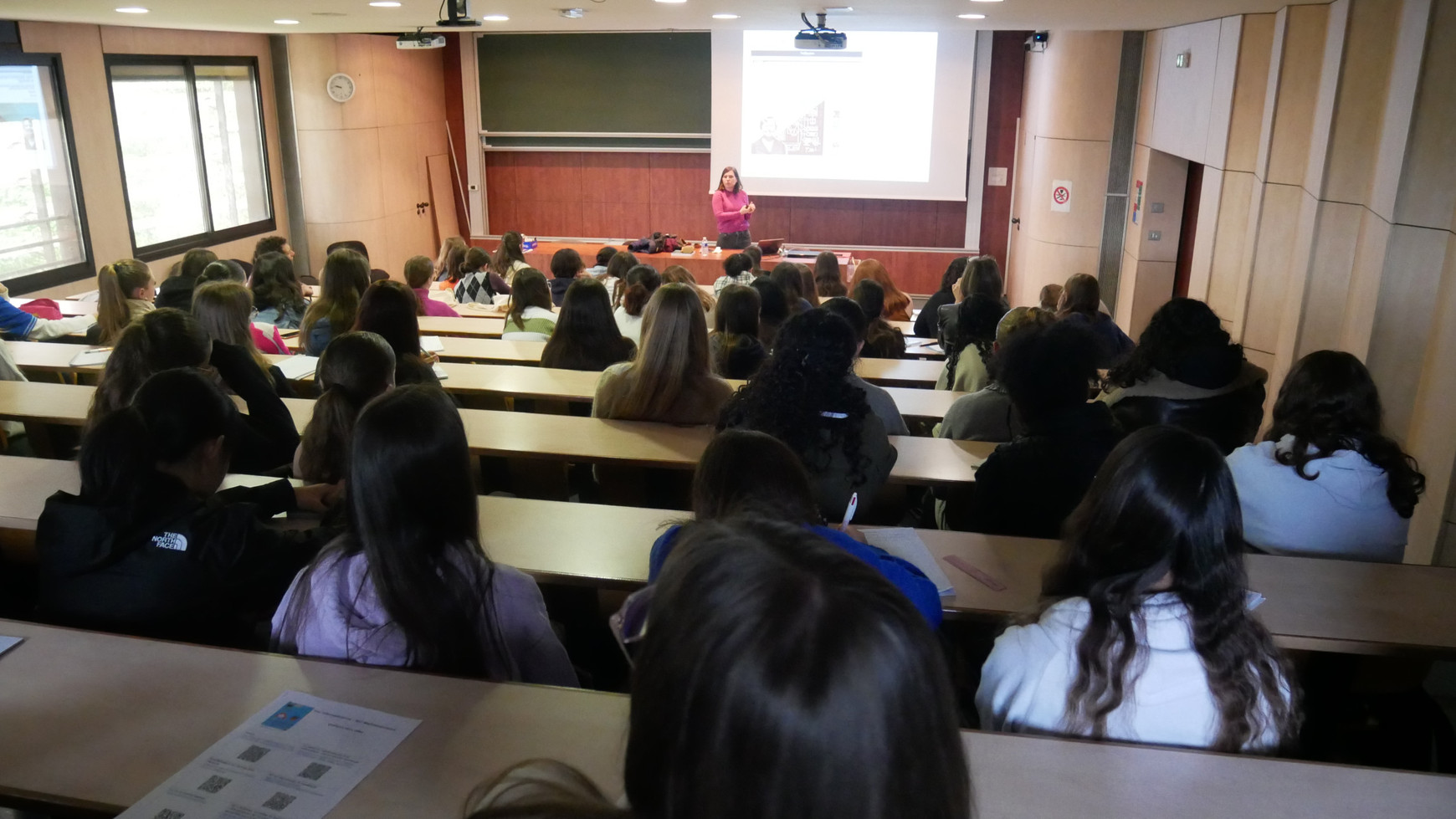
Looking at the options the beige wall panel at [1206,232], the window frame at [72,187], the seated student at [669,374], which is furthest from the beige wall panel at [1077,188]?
the window frame at [72,187]

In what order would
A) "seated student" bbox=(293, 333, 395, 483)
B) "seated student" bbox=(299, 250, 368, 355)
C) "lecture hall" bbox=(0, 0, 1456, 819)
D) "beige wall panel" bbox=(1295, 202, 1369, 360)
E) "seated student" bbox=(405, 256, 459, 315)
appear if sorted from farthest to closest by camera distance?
"seated student" bbox=(405, 256, 459, 315) < "seated student" bbox=(299, 250, 368, 355) < "beige wall panel" bbox=(1295, 202, 1369, 360) < "seated student" bbox=(293, 333, 395, 483) < "lecture hall" bbox=(0, 0, 1456, 819)

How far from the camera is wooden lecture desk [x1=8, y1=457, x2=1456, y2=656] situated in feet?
7.16

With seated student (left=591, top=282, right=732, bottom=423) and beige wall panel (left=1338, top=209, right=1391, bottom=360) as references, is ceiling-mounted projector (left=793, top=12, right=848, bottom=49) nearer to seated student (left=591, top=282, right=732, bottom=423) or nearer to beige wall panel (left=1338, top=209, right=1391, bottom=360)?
beige wall panel (left=1338, top=209, right=1391, bottom=360)

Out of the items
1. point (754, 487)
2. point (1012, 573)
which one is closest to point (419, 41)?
point (1012, 573)

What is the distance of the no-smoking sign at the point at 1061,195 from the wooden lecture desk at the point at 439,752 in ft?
26.2

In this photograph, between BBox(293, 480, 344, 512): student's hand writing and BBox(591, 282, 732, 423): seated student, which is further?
BBox(591, 282, 732, 423): seated student

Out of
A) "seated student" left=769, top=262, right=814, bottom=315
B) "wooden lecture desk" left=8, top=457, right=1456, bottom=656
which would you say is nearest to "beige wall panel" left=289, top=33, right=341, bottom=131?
"seated student" left=769, top=262, right=814, bottom=315

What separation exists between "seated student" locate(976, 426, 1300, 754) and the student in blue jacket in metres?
0.22

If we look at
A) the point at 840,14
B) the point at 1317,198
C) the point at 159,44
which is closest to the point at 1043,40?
the point at 840,14

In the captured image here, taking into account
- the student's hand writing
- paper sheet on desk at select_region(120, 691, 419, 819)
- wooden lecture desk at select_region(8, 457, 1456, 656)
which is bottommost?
wooden lecture desk at select_region(8, 457, 1456, 656)

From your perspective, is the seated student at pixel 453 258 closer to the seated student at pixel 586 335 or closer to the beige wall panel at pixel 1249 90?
the seated student at pixel 586 335

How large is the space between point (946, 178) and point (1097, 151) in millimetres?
2477

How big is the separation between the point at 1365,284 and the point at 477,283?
18.9ft

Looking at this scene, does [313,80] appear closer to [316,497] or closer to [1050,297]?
[1050,297]
